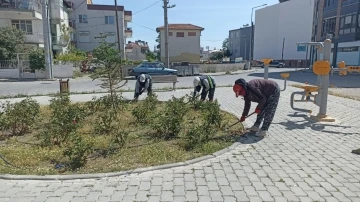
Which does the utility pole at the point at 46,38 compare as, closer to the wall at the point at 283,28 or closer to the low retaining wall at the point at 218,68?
the low retaining wall at the point at 218,68

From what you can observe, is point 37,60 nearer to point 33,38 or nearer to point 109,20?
point 33,38

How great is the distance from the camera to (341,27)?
31.4m

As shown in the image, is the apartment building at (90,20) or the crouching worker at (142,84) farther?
the apartment building at (90,20)

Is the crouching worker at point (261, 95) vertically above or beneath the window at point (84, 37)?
beneath

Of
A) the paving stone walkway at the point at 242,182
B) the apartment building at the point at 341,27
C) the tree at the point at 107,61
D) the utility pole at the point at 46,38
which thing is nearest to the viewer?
the paving stone walkway at the point at 242,182

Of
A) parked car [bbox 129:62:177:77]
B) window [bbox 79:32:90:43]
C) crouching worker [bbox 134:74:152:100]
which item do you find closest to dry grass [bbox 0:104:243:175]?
crouching worker [bbox 134:74:152:100]

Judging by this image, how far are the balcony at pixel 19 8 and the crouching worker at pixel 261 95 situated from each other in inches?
1119

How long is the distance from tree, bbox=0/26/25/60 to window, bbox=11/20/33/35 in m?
4.70

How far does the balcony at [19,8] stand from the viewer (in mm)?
25641

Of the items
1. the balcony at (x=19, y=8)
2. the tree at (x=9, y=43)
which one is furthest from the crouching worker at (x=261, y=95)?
the balcony at (x=19, y=8)

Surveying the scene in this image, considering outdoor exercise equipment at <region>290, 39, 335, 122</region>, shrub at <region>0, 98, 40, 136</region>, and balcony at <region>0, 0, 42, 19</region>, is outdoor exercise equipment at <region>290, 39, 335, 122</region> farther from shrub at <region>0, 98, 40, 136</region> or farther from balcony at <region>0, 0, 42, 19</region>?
balcony at <region>0, 0, 42, 19</region>

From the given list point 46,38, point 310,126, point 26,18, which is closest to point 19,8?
point 26,18

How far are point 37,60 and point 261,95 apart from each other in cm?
2110

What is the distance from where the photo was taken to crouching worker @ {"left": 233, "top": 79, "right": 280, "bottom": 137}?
4.95m
